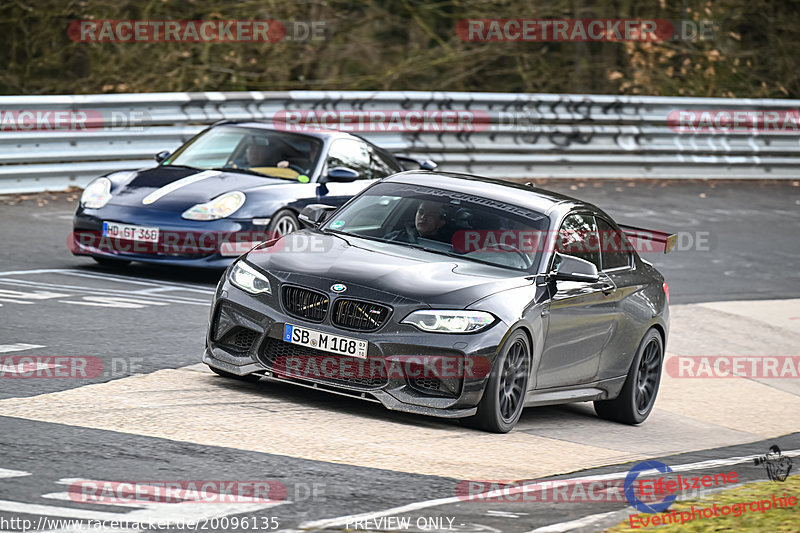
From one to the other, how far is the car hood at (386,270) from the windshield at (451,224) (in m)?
0.17

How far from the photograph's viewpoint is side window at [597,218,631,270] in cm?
940

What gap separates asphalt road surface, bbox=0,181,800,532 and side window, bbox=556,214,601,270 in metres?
1.11

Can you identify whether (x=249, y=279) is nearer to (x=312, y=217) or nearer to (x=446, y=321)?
(x=446, y=321)

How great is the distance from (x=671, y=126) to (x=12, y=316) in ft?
55.1

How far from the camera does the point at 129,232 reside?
12125 millimetres

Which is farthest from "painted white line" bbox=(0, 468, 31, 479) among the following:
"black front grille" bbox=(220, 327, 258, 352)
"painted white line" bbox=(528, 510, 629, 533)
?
"black front grille" bbox=(220, 327, 258, 352)

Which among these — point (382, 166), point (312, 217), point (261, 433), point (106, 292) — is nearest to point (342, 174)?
point (382, 166)

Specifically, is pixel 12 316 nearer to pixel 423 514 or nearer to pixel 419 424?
pixel 419 424

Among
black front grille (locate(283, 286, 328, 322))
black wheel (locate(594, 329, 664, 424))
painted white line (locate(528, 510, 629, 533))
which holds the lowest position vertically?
black wheel (locate(594, 329, 664, 424))

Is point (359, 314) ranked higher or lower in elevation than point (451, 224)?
lower

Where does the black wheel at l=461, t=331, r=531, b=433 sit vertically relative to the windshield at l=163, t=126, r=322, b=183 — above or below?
below

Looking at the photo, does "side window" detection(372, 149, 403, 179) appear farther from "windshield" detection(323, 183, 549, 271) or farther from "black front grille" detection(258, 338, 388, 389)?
"black front grille" detection(258, 338, 388, 389)
